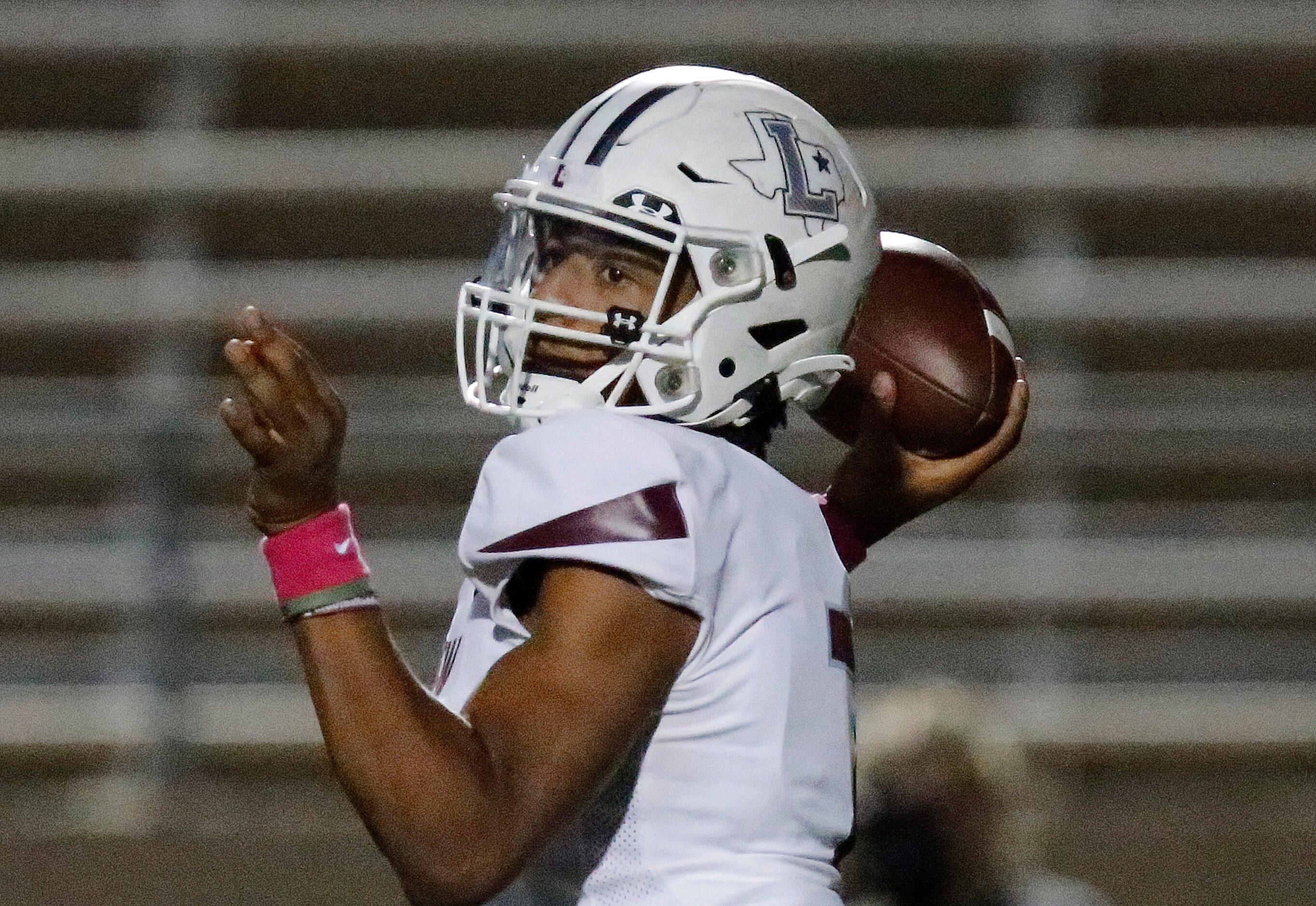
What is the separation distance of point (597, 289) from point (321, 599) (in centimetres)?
31

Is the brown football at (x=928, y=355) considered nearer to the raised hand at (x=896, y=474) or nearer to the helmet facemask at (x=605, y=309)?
the raised hand at (x=896, y=474)

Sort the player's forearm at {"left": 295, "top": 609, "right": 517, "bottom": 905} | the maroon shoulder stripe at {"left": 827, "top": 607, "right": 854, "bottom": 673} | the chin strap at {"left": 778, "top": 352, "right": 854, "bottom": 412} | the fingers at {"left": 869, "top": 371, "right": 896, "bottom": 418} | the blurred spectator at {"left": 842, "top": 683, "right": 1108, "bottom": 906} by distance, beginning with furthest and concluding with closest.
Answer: the blurred spectator at {"left": 842, "top": 683, "right": 1108, "bottom": 906} → the fingers at {"left": 869, "top": 371, "right": 896, "bottom": 418} → the chin strap at {"left": 778, "top": 352, "right": 854, "bottom": 412} → the maroon shoulder stripe at {"left": 827, "top": 607, "right": 854, "bottom": 673} → the player's forearm at {"left": 295, "top": 609, "right": 517, "bottom": 905}

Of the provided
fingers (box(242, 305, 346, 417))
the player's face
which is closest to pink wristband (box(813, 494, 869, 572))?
the player's face

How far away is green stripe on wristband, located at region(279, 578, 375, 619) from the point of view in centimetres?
105

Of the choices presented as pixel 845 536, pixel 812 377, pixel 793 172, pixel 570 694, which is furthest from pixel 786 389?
pixel 570 694

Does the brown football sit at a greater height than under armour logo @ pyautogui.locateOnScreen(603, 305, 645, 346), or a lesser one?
lesser

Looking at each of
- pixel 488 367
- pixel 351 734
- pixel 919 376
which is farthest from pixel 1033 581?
pixel 351 734

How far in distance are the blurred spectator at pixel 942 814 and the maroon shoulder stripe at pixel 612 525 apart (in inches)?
51.8

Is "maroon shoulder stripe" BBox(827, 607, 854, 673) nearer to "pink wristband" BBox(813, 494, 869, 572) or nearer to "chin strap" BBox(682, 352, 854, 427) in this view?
"chin strap" BBox(682, 352, 854, 427)

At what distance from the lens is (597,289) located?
4.09ft

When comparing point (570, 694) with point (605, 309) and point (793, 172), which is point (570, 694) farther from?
point (793, 172)

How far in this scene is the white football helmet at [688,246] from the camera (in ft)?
4.03

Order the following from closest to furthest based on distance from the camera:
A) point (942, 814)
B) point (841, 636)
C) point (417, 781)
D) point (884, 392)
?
point (417, 781)
point (841, 636)
point (884, 392)
point (942, 814)

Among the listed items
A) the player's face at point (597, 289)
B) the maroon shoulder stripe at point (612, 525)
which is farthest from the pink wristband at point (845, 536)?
the maroon shoulder stripe at point (612, 525)
